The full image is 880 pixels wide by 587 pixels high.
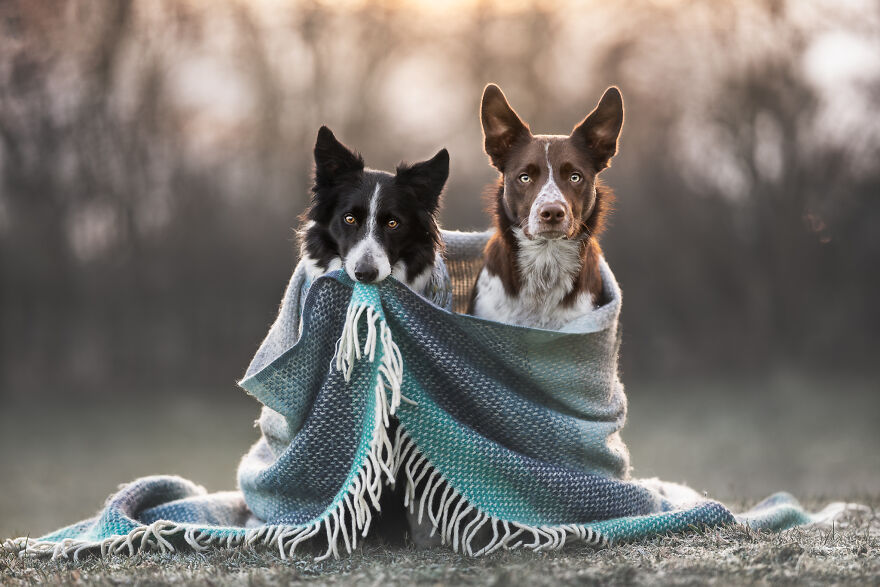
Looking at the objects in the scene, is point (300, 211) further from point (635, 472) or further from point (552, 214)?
point (552, 214)

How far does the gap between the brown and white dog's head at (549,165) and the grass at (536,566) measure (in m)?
1.33

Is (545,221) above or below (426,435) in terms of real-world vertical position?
above

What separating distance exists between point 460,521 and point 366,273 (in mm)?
1053

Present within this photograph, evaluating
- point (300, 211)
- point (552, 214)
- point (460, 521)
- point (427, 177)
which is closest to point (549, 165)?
point (552, 214)

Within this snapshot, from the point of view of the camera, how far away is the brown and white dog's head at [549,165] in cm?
361

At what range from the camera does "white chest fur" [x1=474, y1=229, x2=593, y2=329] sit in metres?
3.70

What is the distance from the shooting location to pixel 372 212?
140 inches

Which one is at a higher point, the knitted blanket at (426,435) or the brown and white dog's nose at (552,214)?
A: the brown and white dog's nose at (552,214)

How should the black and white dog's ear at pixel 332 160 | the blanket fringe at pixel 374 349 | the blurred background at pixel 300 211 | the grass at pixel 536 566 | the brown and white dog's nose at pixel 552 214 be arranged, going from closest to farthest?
the grass at pixel 536 566 < the blanket fringe at pixel 374 349 < the brown and white dog's nose at pixel 552 214 < the black and white dog's ear at pixel 332 160 < the blurred background at pixel 300 211

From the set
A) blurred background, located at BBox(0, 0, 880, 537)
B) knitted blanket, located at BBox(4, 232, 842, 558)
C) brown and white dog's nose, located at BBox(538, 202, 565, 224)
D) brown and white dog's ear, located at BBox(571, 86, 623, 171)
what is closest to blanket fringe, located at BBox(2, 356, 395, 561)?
knitted blanket, located at BBox(4, 232, 842, 558)

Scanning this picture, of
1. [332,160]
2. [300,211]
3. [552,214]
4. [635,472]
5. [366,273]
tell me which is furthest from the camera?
[300,211]

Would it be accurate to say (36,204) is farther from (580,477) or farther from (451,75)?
(580,477)

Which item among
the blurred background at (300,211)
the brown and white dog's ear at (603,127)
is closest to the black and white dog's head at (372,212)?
the brown and white dog's ear at (603,127)

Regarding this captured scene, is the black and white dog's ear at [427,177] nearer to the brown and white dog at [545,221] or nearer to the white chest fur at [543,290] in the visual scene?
the brown and white dog at [545,221]
